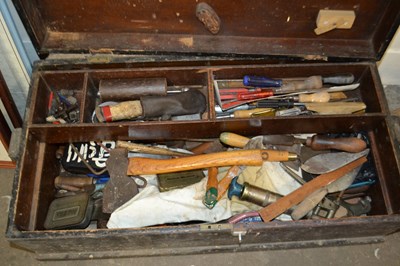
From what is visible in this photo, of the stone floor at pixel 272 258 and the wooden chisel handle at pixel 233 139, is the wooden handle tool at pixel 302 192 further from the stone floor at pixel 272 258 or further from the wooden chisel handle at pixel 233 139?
the stone floor at pixel 272 258

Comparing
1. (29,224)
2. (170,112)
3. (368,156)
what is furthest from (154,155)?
(368,156)

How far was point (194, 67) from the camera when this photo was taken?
1715mm

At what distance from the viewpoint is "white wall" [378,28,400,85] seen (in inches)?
81.2

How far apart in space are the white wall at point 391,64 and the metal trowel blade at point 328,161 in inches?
26.4

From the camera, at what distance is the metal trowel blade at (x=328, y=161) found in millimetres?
1684

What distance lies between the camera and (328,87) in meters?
1.77

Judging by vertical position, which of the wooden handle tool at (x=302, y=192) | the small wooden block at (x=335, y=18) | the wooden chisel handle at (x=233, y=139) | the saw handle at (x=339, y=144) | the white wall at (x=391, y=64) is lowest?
the wooden handle tool at (x=302, y=192)

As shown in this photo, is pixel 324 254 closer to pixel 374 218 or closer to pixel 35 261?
pixel 374 218

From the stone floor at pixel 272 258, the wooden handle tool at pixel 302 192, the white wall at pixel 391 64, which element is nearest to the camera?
the wooden handle tool at pixel 302 192

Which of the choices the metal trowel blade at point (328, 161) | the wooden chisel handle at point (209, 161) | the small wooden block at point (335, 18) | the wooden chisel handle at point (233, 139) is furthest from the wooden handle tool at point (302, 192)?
the small wooden block at point (335, 18)

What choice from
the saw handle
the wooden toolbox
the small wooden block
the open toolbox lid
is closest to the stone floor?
the wooden toolbox

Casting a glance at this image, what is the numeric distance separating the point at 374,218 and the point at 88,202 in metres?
1.12

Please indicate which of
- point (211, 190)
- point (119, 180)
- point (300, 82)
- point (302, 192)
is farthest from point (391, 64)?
point (119, 180)

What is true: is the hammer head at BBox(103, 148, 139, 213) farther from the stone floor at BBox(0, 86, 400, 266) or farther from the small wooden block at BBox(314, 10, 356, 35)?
the small wooden block at BBox(314, 10, 356, 35)
